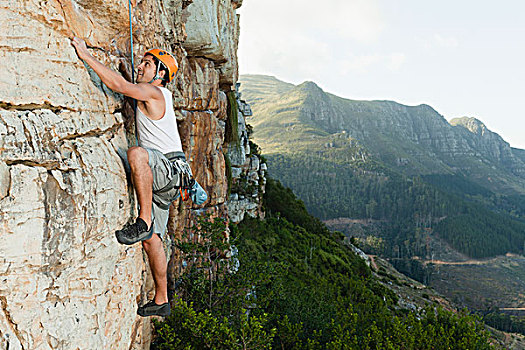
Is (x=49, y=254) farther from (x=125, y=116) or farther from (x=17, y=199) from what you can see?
(x=125, y=116)

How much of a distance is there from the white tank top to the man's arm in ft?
0.50

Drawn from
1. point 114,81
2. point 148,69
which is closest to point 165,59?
point 148,69

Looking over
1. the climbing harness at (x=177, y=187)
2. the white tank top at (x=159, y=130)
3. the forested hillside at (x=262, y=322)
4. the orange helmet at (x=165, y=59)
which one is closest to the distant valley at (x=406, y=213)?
the forested hillside at (x=262, y=322)

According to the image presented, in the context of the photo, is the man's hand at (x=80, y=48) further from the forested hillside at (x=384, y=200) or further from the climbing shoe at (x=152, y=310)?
the forested hillside at (x=384, y=200)

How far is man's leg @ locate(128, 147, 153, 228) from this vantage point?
3.09 meters

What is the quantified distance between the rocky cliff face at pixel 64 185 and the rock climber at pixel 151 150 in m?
0.15

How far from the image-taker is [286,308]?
876 centimetres

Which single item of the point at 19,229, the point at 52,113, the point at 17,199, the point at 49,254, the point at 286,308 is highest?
the point at 52,113

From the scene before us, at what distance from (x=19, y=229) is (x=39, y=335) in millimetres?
761

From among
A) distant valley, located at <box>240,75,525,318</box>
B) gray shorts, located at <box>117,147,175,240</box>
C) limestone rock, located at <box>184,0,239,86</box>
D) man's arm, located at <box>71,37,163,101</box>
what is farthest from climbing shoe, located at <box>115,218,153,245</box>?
distant valley, located at <box>240,75,525,318</box>

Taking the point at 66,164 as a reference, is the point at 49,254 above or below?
below

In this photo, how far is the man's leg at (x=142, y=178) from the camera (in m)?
3.09

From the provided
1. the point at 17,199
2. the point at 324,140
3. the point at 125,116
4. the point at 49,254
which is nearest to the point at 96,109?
the point at 125,116

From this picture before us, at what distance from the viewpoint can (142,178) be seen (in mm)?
3135
